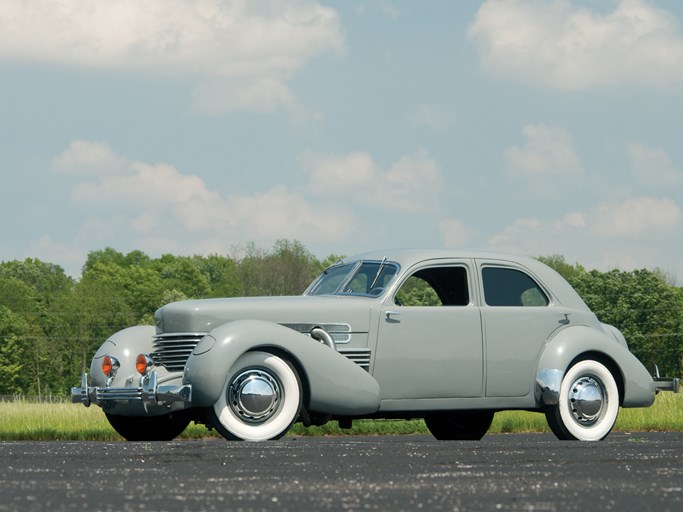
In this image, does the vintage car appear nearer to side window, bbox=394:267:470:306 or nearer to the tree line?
side window, bbox=394:267:470:306

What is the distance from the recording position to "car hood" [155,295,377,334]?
11636 mm

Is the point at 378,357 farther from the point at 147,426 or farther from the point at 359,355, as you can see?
the point at 147,426

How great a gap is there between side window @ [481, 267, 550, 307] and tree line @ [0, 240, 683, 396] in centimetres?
6389

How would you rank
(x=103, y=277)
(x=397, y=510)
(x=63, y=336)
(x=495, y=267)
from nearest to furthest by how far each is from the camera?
(x=397, y=510)
(x=495, y=267)
(x=63, y=336)
(x=103, y=277)

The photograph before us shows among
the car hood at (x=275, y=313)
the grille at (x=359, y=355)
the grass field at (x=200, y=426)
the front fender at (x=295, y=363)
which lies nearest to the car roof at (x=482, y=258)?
the car hood at (x=275, y=313)

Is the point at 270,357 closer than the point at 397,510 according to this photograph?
No

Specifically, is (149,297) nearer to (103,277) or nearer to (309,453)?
(103,277)

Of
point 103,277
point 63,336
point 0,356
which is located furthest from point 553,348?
point 103,277

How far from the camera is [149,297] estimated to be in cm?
9569

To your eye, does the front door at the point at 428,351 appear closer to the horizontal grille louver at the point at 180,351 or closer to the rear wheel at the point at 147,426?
the horizontal grille louver at the point at 180,351

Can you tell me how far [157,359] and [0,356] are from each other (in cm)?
7583

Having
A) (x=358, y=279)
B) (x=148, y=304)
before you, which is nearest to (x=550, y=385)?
(x=358, y=279)

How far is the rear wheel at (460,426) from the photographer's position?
14261 millimetres

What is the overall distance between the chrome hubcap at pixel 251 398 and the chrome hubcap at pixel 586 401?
10.8ft
